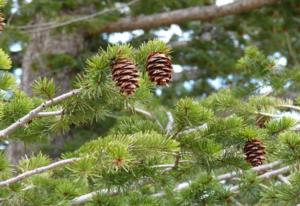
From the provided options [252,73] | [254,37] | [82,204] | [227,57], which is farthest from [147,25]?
[82,204]

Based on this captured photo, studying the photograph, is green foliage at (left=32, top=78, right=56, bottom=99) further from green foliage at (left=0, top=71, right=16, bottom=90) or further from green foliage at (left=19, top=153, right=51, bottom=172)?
green foliage at (left=19, top=153, right=51, bottom=172)

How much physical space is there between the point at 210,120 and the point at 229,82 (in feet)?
19.0

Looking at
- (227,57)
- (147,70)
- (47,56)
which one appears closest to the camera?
(147,70)

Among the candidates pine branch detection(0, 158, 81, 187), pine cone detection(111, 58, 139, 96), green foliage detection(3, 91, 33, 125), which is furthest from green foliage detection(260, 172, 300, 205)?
green foliage detection(3, 91, 33, 125)

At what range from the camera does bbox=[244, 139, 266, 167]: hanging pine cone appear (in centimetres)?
265

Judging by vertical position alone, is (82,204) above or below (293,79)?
below

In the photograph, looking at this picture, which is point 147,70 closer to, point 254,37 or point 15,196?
point 15,196

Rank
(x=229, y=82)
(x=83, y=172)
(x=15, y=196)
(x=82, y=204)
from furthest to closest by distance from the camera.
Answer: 1. (x=229, y=82)
2. (x=82, y=204)
3. (x=15, y=196)
4. (x=83, y=172)

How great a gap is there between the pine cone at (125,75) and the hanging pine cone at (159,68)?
0.08m

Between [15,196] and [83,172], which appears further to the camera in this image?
[15,196]

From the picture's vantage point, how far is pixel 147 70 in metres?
2.42

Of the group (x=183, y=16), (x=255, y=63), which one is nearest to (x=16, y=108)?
(x=255, y=63)

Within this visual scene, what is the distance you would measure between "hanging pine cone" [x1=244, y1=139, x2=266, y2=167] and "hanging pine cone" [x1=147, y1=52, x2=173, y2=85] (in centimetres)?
52

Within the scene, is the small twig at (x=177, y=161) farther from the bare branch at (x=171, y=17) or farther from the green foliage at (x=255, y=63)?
the bare branch at (x=171, y=17)
